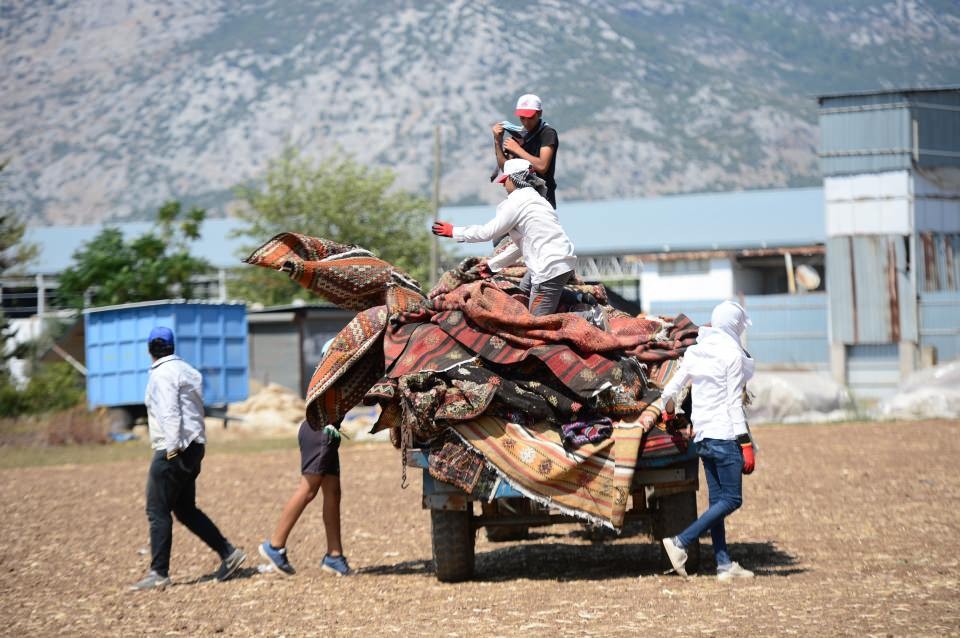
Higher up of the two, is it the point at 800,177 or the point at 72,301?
the point at 800,177

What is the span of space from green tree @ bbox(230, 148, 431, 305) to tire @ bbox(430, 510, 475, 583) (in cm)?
3682

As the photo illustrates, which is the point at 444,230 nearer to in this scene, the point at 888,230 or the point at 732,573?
the point at 732,573

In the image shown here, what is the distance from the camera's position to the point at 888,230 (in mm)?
35281

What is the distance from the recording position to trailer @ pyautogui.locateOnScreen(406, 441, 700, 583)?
28.2 ft

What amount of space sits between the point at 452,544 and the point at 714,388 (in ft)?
6.86

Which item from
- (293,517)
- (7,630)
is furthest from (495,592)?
(7,630)

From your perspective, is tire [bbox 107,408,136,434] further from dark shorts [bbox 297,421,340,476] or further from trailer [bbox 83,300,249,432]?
dark shorts [bbox 297,421,340,476]

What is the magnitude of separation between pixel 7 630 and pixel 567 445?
374cm

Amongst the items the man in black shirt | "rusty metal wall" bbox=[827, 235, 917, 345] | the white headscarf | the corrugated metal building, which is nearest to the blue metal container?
"rusty metal wall" bbox=[827, 235, 917, 345]

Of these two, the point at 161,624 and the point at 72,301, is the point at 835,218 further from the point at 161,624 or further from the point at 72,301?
the point at 161,624

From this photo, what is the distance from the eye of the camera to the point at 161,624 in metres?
8.01

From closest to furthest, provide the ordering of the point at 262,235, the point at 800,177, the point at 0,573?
1. the point at 0,573
2. the point at 262,235
3. the point at 800,177

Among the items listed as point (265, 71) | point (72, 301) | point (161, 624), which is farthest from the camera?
point (265, 71)

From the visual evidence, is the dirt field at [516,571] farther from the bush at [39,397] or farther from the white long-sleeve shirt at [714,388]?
the bush at [39,397]
